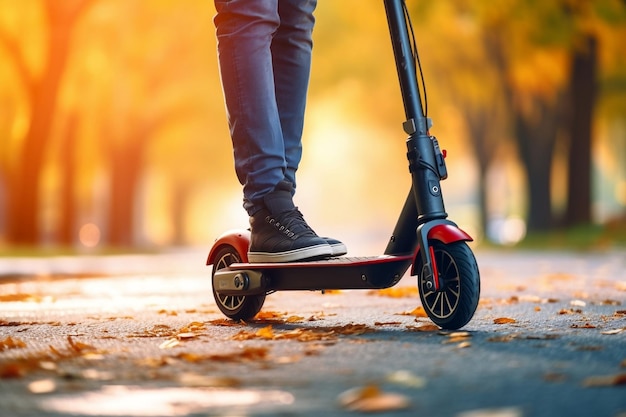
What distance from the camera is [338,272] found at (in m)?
4.64

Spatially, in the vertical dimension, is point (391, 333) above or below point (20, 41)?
below

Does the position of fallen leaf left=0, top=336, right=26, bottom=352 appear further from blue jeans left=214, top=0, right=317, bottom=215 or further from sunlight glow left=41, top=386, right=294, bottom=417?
→ blue jeans left=214, top=0, right=317, bottom=215

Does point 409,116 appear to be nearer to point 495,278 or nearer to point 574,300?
point 574,300

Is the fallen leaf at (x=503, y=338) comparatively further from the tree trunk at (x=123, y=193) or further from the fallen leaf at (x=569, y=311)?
the tree trunk at (x=123, y=193)

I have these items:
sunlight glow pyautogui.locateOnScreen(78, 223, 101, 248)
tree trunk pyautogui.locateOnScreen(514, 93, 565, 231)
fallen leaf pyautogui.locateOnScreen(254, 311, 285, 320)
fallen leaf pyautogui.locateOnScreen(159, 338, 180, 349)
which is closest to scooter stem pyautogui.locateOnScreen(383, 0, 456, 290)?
fallen leaf pyautogui.locateOnScreen(254, 311, 285, 320)

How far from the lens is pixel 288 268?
4.83 metres

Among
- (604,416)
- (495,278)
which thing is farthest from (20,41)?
(604,416)

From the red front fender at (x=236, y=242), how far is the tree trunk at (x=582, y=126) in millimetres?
16232

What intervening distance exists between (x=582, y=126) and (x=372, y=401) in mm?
18571

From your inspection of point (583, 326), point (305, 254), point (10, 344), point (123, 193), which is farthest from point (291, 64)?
point (123, 193)

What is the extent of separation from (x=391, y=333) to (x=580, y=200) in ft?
56.3

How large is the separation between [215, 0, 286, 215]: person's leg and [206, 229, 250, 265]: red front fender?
0.21 m

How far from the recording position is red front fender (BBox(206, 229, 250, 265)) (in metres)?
5.13

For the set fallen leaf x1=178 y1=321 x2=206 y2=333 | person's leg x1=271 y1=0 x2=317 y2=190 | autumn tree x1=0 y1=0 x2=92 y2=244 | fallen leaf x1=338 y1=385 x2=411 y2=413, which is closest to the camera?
fallen leaf x1=338 y1=385 x2=411 y2=413
